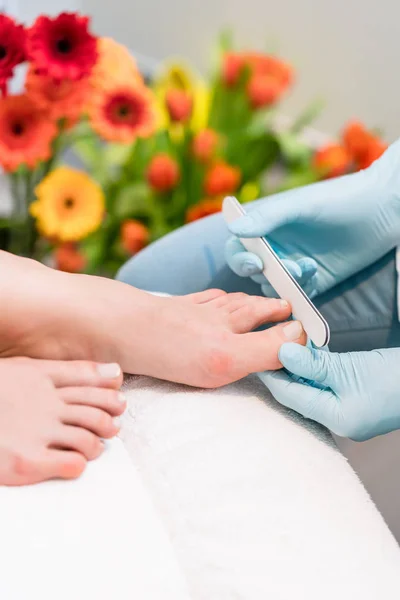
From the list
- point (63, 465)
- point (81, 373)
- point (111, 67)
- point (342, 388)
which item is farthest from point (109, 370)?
point (111, 67)

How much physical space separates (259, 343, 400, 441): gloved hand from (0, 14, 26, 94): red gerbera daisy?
537 millimetres

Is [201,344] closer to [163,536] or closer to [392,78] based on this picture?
[163,536]

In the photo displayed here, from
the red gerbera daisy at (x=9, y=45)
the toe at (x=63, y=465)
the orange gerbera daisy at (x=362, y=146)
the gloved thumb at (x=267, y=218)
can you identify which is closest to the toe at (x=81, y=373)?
the toe at (x=63, y=465)

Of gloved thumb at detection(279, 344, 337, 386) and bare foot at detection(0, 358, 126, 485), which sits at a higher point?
gloved thumb at detection(279, 344, 337, 386)

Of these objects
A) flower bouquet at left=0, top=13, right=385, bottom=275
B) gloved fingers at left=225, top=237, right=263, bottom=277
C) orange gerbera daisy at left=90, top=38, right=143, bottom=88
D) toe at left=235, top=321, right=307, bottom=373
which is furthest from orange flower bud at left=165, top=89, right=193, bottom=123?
toe at left=235, top=321, right=307, bottom=373

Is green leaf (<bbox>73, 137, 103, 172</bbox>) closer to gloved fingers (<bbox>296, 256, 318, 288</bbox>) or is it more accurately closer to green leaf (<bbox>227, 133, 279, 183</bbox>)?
green leaf (<bbox>227, 133, 279, 183</bbox>)

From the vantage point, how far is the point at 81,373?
64 centimetres

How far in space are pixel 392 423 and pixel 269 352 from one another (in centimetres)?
16

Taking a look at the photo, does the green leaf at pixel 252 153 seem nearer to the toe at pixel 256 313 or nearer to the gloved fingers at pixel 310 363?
the toe at pixel 256 313

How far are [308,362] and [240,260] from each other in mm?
164

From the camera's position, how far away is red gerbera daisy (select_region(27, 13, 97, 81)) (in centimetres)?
86

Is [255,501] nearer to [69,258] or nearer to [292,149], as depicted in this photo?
[69,258]

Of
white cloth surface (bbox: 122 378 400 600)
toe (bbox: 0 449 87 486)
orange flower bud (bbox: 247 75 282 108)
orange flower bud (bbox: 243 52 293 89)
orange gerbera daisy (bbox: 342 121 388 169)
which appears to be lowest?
white cloth surface (bbox: 122 378 400 600)

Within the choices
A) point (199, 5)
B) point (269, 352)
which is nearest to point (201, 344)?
point (269, 352)
